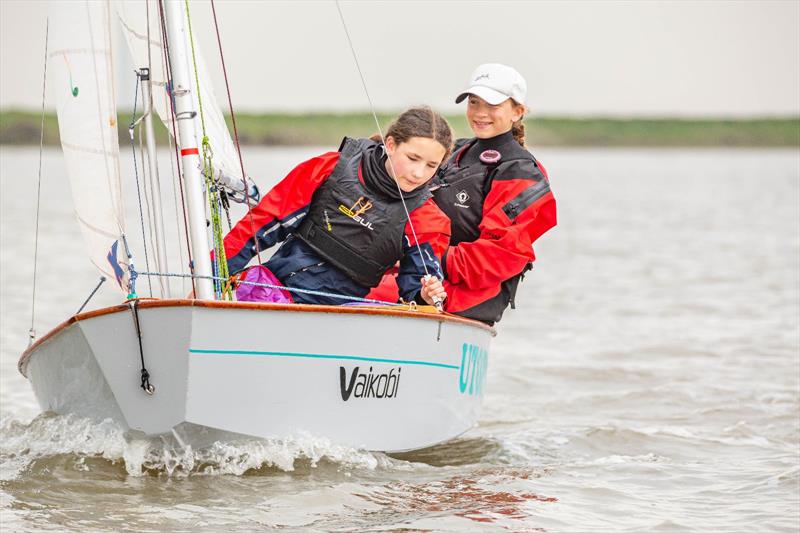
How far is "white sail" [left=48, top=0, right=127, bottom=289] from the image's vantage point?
4789 mm

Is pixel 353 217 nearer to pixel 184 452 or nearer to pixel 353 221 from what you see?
pixel 353 221

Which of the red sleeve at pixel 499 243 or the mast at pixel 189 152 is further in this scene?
the red sleeve at pixel 499 243

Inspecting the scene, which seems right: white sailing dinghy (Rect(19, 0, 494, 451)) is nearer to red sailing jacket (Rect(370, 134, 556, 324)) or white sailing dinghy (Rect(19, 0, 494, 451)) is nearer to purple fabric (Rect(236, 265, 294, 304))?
purple fabric (Rect(236, 265, 294, 304))

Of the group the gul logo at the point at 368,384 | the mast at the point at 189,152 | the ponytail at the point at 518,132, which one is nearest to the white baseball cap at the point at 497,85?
the ponytail at the point at 518,132

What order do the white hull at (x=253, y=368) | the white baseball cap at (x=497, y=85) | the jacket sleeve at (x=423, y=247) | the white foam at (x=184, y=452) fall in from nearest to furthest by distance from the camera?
the white hull at (x=253, y=368) < the white foam at (x=184, y=452) < the jacket sleeve at (x=423, y=247) < the white baseball cap at (x=497, y=85)

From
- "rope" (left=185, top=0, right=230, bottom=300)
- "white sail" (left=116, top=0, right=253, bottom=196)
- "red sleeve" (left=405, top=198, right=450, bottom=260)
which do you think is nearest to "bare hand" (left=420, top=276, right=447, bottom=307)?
"red sleeve" (left=405, top=198, right=450, bottom=260)

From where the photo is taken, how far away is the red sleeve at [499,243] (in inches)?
225

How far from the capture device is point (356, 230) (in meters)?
5.13

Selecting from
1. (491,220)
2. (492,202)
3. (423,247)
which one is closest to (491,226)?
(491,220)

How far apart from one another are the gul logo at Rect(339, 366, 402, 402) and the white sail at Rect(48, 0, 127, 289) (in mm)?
972

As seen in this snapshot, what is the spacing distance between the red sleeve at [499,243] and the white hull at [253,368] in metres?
0.38

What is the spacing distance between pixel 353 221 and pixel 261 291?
504mm

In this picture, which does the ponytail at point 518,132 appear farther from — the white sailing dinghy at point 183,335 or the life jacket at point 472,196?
the white sailing dinghy at point 183,335

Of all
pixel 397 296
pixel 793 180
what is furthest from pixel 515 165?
pixel 793 180
